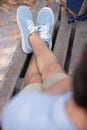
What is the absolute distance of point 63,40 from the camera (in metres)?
2.76

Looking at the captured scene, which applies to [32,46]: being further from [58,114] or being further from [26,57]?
[58,114]

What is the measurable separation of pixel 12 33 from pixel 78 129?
2.96m

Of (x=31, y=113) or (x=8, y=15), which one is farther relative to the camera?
(x=8, y=15)

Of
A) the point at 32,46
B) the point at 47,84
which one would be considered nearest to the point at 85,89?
the point at 47,84

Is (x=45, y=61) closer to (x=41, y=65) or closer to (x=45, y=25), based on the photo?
(x=41, y=65)

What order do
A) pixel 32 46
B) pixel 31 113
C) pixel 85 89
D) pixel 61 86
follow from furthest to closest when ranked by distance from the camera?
pixel 32 46, pixel 61 86, pixel 31 113, pixel 85 89

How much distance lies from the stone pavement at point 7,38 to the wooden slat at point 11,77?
0.61 meters

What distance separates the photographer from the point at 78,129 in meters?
1.12

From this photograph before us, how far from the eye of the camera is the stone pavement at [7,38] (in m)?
3.42

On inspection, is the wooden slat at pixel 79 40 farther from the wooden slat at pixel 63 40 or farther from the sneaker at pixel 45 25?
the sneaker at pixel 45 25

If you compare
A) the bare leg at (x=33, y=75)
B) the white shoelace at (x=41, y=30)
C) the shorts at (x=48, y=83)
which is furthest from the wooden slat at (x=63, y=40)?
the shorts at (x=48, y=83)

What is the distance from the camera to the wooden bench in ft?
7.34

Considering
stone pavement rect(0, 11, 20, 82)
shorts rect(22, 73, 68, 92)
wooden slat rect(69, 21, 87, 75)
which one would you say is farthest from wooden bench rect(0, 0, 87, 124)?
stone pavement rect(0, 11, 20, 82)

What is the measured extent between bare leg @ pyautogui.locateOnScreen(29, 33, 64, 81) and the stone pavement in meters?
0.73
